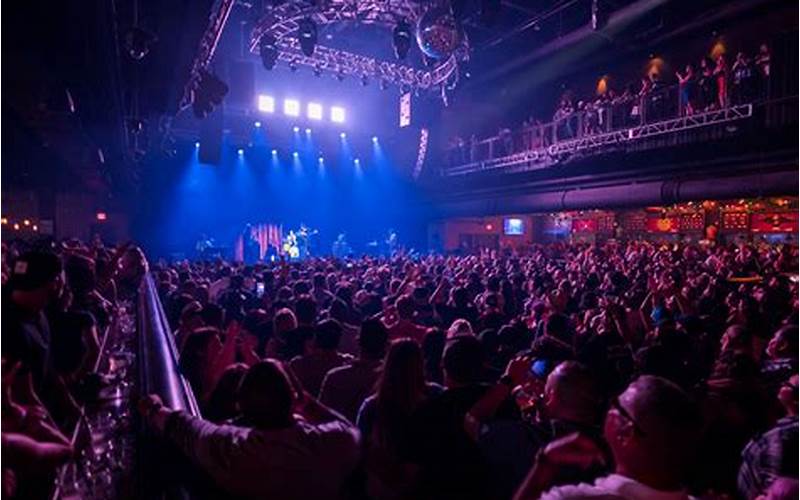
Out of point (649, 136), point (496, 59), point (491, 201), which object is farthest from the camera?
point (496, 59)

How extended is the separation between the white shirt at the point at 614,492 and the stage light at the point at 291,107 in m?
22.3

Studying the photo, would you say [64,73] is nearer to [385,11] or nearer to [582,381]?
[582,381]

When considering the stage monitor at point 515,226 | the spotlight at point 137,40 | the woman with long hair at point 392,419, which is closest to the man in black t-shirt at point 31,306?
the woman with long hair at point 392,419

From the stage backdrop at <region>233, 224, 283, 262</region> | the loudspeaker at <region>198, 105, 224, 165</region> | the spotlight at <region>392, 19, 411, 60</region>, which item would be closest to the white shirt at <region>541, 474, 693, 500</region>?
the spotlight at <region>392, 19, 411, 60</region>

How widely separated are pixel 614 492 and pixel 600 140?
12468 mm

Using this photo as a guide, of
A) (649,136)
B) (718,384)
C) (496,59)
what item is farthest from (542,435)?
(496,59)

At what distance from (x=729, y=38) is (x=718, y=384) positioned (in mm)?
14089

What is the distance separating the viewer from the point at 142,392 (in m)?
2.00

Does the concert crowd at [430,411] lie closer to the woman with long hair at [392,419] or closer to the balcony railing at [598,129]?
the woman with long hair at [392,419]

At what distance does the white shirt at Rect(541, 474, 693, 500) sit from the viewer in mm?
1494

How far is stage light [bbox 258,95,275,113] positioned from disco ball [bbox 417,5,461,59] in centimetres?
1368

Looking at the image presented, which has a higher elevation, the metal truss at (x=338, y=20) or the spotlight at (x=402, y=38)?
the metal truss at (x=338, y=20)

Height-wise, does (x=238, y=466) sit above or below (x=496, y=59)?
below

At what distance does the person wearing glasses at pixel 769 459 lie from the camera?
2152 mm
